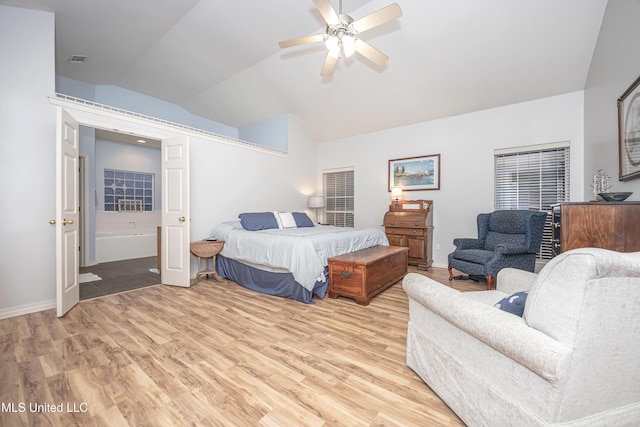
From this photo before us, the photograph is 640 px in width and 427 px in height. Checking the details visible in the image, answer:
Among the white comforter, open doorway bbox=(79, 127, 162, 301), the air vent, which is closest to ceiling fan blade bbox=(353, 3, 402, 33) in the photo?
the white comforter

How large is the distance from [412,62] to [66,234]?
4.82 meters

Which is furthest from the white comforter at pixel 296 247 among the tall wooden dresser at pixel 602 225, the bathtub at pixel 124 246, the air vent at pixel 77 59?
the air vent at pixel 77 59

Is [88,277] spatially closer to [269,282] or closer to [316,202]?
[269,282]

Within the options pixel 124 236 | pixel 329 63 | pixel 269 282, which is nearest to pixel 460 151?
pixel 329 63

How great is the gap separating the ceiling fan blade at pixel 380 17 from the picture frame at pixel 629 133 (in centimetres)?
197

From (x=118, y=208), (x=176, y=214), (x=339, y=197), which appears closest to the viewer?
(x=176, y=214)

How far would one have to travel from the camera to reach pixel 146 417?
1.35 m

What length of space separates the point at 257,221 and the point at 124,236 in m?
3.59

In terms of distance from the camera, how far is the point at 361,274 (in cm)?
289

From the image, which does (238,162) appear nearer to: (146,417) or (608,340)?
(146,417)

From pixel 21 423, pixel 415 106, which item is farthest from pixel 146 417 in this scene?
pixel 415 106

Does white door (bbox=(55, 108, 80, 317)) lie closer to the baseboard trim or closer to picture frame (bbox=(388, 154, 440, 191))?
the baseboard trim

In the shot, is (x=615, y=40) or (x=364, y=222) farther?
(x=364, y=222)

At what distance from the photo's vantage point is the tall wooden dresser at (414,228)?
455cm
